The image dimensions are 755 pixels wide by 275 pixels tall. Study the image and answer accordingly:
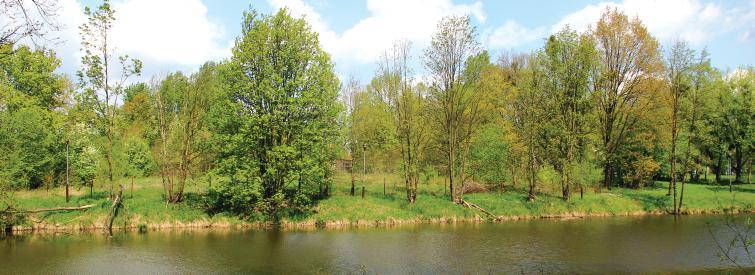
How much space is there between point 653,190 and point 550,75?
18.3 m

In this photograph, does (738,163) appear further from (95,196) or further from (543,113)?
(95,196)

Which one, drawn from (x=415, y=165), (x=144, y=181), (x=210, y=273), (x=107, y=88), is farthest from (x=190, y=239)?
(x=144, y=181)

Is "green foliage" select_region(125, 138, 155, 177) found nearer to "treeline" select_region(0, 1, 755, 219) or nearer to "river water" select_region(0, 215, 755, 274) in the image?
"treeline" select_region(0, 1, 755, 219)

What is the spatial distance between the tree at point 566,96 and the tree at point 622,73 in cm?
547

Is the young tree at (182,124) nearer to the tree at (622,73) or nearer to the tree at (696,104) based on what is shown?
the tree at (622,73)

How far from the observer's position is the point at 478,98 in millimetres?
43719

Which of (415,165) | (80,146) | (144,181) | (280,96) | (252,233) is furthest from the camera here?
(144,181)

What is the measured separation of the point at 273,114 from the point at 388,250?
15.7 metres

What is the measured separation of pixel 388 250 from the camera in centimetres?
2542

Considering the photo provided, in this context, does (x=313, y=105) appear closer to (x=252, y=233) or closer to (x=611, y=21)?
(x=252, y=233)

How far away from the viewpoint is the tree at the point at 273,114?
116 ft

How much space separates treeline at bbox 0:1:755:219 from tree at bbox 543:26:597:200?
0.13 meters

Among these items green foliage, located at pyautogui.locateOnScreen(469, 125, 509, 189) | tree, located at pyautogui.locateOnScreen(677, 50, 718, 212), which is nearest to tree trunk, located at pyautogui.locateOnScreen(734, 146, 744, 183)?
tree, located at pyautogui.locateOnScreen(677, 50, 718, 212)

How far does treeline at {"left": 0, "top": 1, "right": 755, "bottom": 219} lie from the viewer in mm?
36250
